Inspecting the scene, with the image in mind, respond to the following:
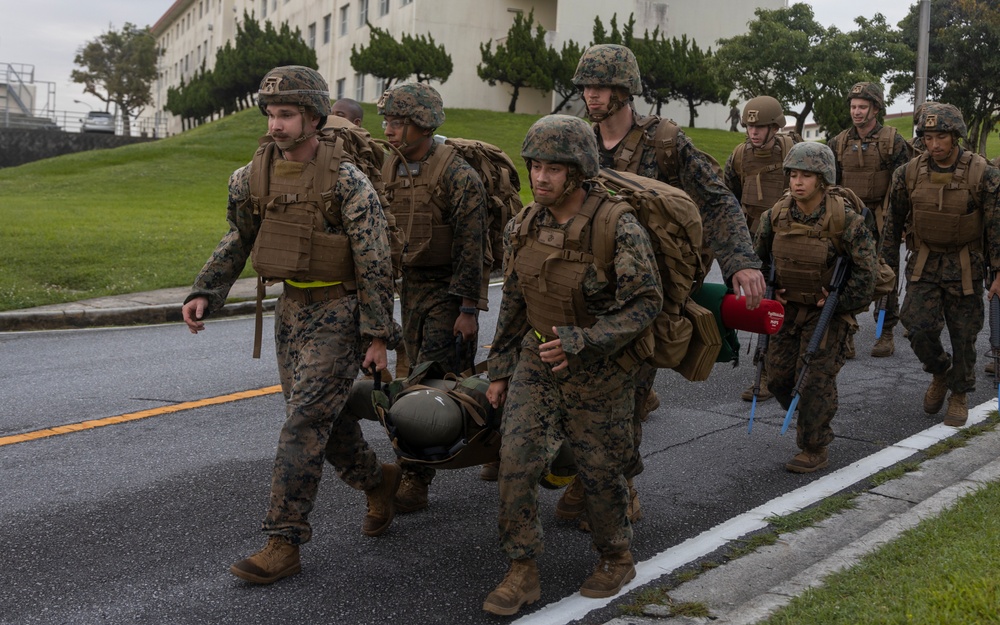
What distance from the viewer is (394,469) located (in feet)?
17.2

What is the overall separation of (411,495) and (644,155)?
2.18m

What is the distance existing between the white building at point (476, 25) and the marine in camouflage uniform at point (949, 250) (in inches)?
1685

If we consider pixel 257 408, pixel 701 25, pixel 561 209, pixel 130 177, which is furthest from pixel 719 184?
pixel 701 25

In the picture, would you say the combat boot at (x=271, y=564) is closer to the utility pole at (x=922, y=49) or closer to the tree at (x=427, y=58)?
the utility pole at (x=922, y=49)

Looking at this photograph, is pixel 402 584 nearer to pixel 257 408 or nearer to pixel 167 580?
pixel 167 580

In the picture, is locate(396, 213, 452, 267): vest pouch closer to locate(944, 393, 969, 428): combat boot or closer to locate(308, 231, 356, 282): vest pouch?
locate(308, 231, 356, 282): vest pouch

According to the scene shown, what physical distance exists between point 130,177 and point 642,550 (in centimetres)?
2698

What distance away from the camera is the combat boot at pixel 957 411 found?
749cm

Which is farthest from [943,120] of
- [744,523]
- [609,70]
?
[744,523]

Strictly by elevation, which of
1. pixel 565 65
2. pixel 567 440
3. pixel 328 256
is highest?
pixel 565 65

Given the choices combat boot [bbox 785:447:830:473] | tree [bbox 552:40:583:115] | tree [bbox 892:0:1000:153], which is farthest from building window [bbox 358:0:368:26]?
combat boot [bbox 785:447:830:473]

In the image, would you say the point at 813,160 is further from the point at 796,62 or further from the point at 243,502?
the point at 796,62

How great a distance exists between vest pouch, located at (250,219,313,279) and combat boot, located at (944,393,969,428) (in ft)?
16.4

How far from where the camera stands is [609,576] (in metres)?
4.48
